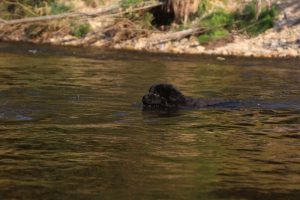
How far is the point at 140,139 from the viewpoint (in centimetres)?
1003

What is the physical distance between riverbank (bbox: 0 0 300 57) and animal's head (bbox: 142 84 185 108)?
1368 centimetres

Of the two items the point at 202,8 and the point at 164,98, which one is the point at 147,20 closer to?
the point at 202,8

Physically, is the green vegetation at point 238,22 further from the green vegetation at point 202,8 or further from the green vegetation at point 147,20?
the green vegetation at point 147,20

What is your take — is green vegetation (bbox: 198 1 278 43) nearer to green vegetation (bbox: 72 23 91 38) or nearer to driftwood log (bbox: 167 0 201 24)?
driftwood log (bbox: 167 0 201 24)

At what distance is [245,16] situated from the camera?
30.8m

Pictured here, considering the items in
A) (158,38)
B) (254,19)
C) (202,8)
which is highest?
(202,8)

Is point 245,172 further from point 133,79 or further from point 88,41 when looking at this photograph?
point 88,41

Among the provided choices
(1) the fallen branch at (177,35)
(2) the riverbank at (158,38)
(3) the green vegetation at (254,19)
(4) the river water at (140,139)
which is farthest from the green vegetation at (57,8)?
(4) the river water at (140,139)

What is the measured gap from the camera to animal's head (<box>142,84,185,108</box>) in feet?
43.9

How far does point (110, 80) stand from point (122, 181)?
1106 centimetres

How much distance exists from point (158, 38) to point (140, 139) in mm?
19979

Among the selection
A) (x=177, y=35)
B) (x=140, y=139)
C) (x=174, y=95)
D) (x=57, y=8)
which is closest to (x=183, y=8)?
(x=177, y=35)

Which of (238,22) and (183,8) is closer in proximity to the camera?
(238,22)

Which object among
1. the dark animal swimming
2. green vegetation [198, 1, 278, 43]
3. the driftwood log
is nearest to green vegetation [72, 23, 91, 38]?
the driftwood log
